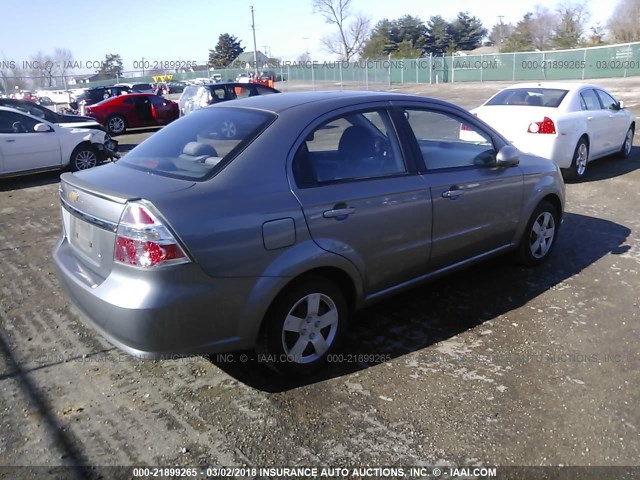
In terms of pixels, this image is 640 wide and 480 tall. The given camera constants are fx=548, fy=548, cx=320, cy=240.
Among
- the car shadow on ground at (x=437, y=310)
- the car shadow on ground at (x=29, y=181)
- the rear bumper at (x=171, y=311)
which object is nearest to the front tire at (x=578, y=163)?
the car shadow on ground at (x=437, y=310)

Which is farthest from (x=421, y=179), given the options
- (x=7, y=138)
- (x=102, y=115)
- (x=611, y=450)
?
(x=102, y=115)

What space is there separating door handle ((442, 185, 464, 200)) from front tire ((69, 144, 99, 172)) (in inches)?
343

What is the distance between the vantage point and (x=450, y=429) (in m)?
2.96

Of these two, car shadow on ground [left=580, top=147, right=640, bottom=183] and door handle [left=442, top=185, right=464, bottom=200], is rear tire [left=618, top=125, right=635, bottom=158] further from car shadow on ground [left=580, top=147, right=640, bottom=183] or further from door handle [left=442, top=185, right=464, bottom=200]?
door handle [left=442, top=185, right=464, bottom=200]

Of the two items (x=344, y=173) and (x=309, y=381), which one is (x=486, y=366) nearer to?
(x=309, y=381)

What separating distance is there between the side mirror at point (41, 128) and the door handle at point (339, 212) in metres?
8.68

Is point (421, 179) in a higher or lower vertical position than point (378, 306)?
higher

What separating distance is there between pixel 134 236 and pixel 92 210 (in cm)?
48

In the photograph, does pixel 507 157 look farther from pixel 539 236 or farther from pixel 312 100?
pixel 312 100

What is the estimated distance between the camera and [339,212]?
3.34 meters

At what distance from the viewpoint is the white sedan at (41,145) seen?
31.8 ft

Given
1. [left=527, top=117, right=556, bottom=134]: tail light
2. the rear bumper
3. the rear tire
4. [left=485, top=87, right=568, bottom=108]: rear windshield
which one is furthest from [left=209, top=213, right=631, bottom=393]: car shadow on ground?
the rear tire

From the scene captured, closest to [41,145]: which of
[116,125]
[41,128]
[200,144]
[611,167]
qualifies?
[41,128]

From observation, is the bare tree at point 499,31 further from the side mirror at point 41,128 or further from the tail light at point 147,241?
the tail light at point 147,241
